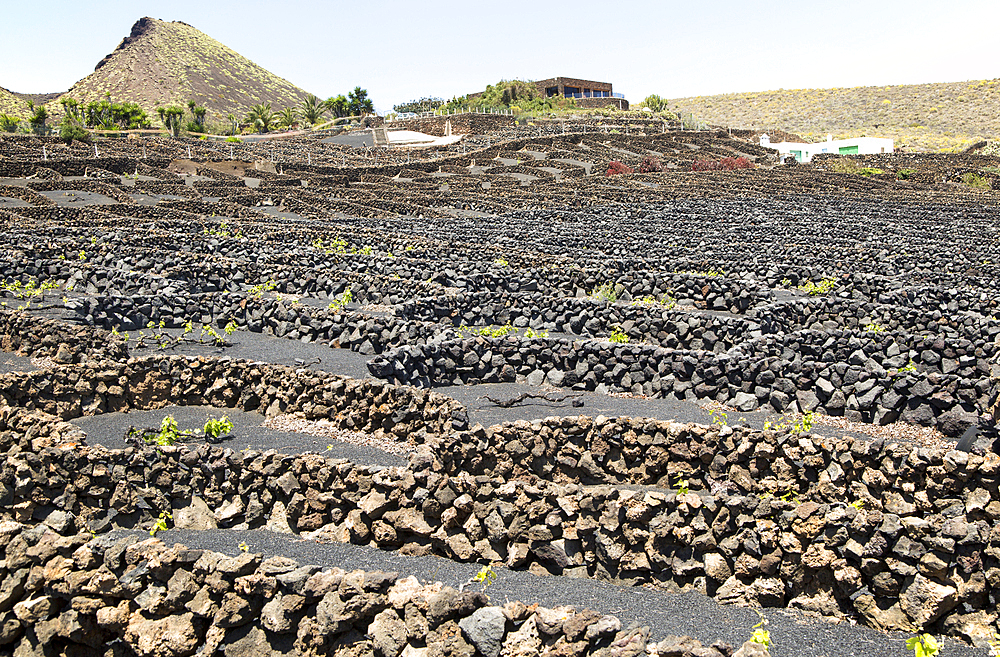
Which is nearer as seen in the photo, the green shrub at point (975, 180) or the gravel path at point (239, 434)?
the gravel path at point (239, 434)

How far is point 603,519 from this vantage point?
20.4ft

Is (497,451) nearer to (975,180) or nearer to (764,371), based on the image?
(764,371)

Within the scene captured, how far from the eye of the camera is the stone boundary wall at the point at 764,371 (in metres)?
9.62

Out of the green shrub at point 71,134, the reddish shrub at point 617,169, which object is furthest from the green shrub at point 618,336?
the green shrub at point 71,134

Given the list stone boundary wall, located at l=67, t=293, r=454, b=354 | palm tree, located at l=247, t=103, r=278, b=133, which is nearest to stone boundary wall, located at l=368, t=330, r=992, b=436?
stone boundary wall, located at l=67, t=293, r=454, b=354

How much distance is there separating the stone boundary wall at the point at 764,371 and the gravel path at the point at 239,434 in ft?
6.64

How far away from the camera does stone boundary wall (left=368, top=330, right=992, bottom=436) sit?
31.6 feet

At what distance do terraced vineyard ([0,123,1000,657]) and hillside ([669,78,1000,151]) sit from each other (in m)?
73.5

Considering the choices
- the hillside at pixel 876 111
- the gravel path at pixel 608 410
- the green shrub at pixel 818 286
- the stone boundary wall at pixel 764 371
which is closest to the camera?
the gravel path at pixel 608 410

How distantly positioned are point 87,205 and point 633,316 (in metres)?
31.5

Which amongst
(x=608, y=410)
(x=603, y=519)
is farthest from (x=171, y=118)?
(x=603, y=519)

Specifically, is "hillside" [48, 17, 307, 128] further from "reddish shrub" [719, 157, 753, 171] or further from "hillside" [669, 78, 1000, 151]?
"reddish shrub" [719, 157, 753, 171]

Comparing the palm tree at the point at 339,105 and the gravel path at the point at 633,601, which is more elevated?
the palm tree at the point at 339,105

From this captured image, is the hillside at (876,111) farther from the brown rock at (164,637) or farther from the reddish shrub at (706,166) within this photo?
the brown rock at (164,637)
